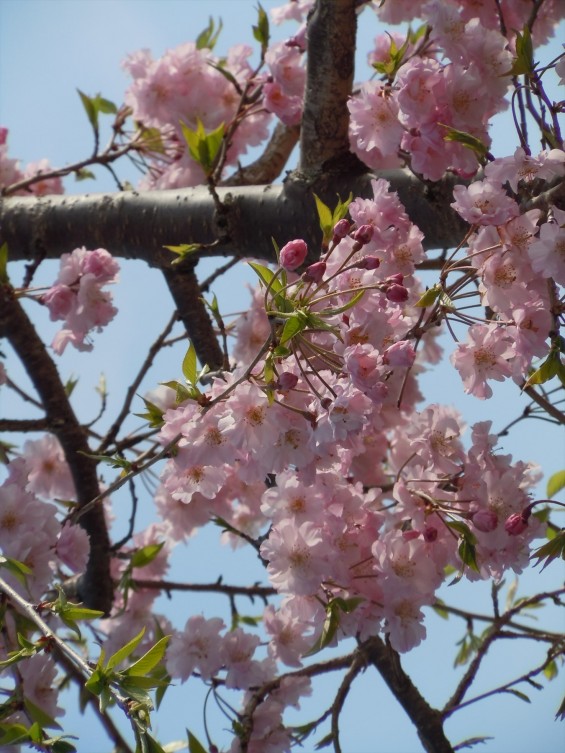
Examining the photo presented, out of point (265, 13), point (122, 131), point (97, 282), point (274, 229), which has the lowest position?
point (274, 229)

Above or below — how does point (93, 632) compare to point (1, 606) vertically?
above

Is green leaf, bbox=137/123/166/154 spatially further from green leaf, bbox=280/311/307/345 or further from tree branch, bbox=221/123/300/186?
green leaf, bbox=280/311/307/345

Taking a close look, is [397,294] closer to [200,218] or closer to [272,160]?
[200,218]

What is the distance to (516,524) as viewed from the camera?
119 cm

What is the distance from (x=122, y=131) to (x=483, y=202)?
4.62 ft

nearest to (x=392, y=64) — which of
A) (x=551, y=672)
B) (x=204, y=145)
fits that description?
(x=204, y=145)

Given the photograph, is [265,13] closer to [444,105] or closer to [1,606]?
[444,105]

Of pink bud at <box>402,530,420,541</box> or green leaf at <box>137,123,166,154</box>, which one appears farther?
green leaf at <box>137,123,166,154</box>

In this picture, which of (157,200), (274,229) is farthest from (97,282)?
(274,229)

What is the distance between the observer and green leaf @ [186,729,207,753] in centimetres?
135

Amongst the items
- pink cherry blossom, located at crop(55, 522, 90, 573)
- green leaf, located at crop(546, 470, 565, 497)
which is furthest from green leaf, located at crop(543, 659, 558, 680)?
pink cherry blossom, located at crop(55, 522, 90, 573)

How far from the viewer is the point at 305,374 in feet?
3.44

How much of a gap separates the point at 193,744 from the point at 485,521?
0.60 m

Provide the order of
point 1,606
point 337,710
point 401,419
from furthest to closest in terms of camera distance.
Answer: point 401,419
point 337,710
point 1,606
